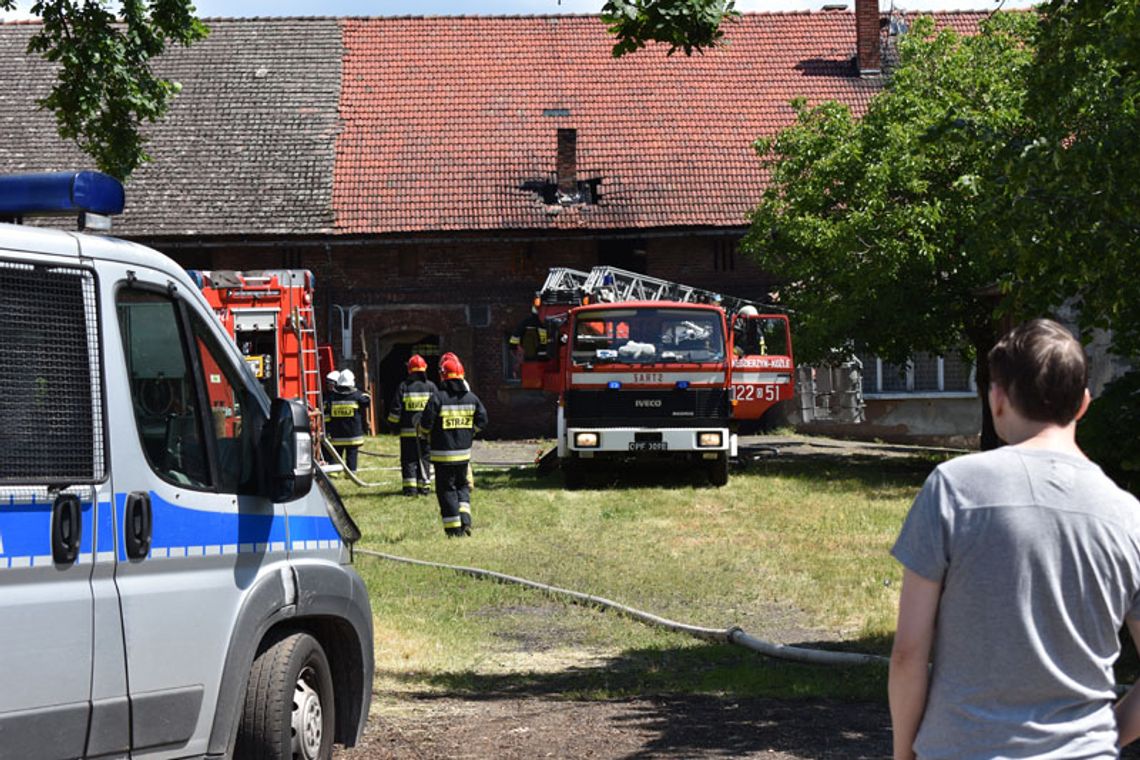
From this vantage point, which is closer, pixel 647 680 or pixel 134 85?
pixel 647 680

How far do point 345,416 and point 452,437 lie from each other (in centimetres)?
736

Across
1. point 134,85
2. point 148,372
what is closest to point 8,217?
point 148,372

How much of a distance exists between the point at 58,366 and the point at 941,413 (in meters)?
31.7

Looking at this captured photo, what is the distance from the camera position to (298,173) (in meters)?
35.7

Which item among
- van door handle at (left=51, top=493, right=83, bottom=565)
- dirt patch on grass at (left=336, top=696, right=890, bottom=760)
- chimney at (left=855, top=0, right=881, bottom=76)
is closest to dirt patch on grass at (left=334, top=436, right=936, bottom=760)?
dirt patch on grass at (left=336, top=696, right=890, bottom=760)

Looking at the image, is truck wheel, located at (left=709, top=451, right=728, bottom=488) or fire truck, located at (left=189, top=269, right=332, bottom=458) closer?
truck wheel, located at (left=709, top=451, right=728, bottom=488)

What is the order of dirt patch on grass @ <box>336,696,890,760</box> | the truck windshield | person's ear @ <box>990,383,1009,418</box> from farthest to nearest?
1. the truck windshield
2. dirt patch on grass @ <box>336,696,890,760</box>
3. person's ear @ <box>990,383,1009,418</box>

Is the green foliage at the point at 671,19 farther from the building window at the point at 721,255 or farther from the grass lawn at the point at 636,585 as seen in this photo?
the building window at the point at 721,255

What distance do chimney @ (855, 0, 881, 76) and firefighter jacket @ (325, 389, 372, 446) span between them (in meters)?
20.1

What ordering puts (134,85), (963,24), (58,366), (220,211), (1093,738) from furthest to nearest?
(963,24) < (220,211) < (134,85) < (58,366) < (1093,738)

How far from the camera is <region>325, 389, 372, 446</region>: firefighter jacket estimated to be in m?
22.8

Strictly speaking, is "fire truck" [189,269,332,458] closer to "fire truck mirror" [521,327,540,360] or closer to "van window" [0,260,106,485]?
→ "fire truck mirror" [521,327,540,360]

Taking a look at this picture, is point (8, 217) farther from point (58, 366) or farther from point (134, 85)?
point (134, 85)

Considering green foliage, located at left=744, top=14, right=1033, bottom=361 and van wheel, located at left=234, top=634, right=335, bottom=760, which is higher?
green foliage, located at left=744, top=14, right=1033, bottom=361
